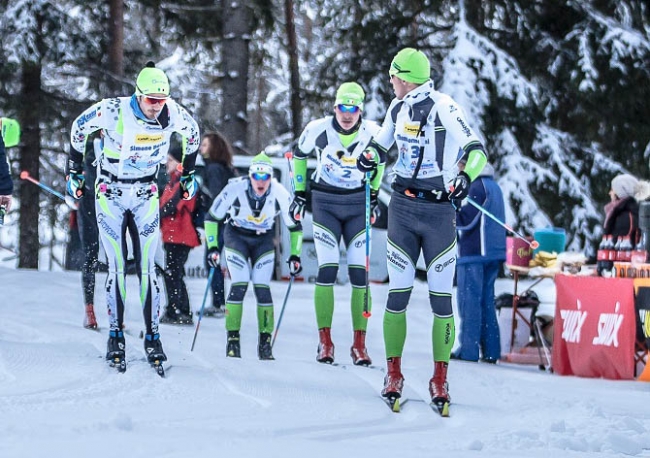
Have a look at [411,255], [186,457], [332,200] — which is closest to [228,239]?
[332,200]

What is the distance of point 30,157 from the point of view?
17250 millimetres

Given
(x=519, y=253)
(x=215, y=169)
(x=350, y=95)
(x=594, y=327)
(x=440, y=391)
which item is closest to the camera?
(x=440, y=391)

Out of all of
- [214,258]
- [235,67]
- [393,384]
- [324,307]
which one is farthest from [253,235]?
[235,67]

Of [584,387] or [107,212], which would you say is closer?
[107,212]

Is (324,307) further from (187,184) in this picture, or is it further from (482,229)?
(482,229)

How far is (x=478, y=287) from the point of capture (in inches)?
371

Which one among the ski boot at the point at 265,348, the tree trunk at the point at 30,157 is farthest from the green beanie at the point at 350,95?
the tree trunk at the point at 30,157

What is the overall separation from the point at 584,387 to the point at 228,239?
3040 mm

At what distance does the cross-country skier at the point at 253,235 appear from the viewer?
28.6ft

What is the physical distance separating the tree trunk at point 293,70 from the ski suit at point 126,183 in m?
16.2

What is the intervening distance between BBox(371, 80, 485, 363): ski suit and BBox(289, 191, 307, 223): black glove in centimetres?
196

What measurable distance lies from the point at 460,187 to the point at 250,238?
2.87 metres

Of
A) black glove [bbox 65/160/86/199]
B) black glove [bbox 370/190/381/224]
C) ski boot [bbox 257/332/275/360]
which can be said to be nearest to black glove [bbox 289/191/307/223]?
black glove [bbox 370/190/381/224]

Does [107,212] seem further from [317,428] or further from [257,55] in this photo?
[257,55]
